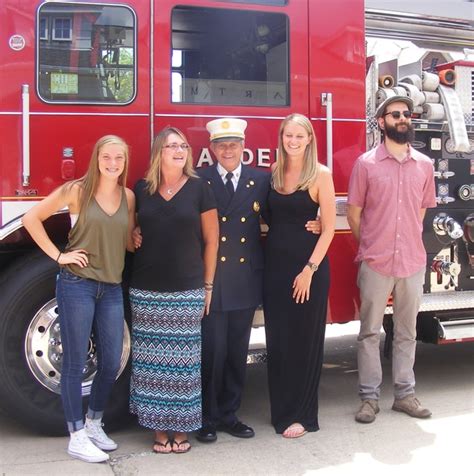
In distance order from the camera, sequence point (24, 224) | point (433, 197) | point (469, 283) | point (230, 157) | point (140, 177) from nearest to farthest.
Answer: point (24, 224), point (230, 157), point (140, 177), point (433, 197), point (469, 283)

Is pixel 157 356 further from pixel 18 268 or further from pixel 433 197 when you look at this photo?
pixel 433 197

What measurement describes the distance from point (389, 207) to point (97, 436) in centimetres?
233

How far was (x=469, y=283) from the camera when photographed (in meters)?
5.31

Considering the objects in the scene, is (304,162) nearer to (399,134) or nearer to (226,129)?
(226,129)

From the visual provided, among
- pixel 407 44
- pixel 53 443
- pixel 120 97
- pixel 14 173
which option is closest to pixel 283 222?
pixel 120 97

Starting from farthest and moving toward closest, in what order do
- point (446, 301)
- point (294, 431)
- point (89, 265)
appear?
point (446, 301) → point (294, 431) → point (89, 265)

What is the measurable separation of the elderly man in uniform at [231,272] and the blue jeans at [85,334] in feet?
1.86

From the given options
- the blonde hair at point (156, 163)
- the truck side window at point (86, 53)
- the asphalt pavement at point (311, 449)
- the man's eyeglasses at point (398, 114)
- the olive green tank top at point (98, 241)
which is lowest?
the asphalt pavement at point (311, 449)

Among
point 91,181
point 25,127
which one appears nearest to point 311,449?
point 91,181

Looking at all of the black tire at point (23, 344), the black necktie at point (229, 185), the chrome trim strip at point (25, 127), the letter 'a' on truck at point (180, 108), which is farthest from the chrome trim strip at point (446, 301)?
the chrome trim strip at point (25, 127)

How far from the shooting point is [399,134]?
14.9 feet

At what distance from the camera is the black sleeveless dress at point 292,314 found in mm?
4164

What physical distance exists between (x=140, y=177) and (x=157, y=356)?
1.15 meters

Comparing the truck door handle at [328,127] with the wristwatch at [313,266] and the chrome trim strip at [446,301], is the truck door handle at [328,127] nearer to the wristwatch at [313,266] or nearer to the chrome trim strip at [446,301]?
the wristwatch at [313,266]
